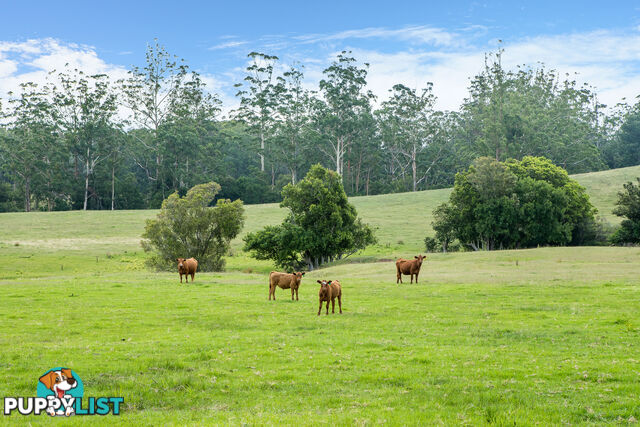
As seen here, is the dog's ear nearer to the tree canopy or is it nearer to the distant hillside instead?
the tree canopy

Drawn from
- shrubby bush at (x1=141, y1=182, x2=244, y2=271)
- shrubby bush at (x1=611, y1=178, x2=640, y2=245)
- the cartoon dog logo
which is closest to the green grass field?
the cartoon dog logo

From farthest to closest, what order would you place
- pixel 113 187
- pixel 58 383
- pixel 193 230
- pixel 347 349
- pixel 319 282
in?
pixel 113 187
pixel 193 230
pixel 319 282
pixel 347 349
pixel 58 383

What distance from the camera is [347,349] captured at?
47.2 feet

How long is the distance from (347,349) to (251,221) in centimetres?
7642

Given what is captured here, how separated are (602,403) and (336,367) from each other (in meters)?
5.42

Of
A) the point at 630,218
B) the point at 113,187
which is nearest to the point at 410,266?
the point at 630,218

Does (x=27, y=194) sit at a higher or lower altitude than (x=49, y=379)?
higher

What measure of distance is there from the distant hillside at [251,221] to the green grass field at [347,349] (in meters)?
41.5

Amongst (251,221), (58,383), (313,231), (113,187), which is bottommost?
(58,383)

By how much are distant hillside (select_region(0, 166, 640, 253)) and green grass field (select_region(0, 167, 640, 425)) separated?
136 ft

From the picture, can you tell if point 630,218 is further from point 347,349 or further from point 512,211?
point 347,349

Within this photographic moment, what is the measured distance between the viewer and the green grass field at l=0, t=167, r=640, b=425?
9625 mm

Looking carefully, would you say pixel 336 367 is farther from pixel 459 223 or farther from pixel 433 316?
pixel 459 223

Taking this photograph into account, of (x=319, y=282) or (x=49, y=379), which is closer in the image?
(x=49, y=379)
